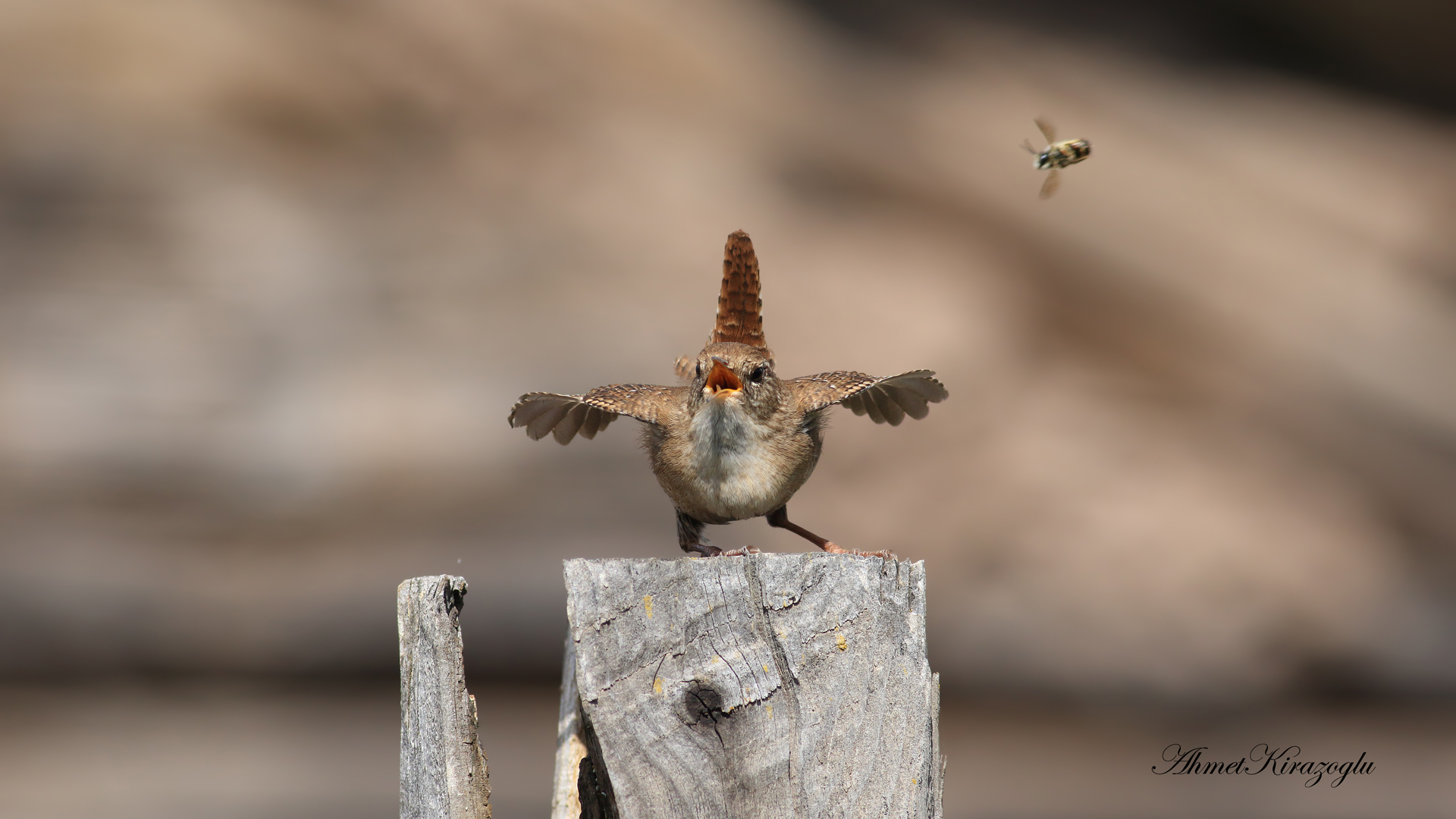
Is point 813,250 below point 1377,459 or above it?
above

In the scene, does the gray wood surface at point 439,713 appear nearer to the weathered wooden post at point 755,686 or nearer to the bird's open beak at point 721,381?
the weathered wooden post at point 755,686

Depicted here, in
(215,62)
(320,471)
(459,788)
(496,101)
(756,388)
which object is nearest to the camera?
(459,788)

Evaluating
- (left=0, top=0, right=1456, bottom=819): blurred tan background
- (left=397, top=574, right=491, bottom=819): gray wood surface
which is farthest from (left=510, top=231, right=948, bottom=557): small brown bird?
(left=0, top=0, right=1456, bottom=819): blurred tan background

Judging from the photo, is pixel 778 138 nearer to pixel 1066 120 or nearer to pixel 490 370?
pixel 1066 120

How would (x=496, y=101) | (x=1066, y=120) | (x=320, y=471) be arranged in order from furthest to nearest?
(x=1066, y=120)
(x=496, y=101)
(x=320, y=471)

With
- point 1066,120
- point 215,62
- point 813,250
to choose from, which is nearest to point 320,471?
point 215,62

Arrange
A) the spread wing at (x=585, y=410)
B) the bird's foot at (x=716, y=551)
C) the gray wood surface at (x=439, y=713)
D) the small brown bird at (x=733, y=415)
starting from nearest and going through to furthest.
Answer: the gray wood surface at (x=439, y=713) → the bird's foot at (x=716, y=551) → the small brown bird at (x=733, y=415) → the spread wing at (x=585, y=410)
